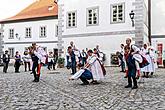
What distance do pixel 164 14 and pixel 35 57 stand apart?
846 inches

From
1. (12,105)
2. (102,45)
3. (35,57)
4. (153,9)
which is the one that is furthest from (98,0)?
(12,105)

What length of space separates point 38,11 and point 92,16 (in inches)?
718

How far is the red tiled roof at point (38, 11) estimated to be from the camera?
44119 millimetres

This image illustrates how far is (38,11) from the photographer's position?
46.4 metres

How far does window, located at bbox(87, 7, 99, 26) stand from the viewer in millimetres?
29531

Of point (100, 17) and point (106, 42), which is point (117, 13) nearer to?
point (100, 17)

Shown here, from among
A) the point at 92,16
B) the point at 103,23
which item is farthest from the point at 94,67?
the point at 92,16

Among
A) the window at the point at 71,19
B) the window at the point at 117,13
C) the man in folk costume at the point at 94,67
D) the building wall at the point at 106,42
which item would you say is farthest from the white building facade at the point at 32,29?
the man in folk costume at the point at 94,67

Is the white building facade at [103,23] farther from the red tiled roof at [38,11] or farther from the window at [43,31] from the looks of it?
the window at [43,31]

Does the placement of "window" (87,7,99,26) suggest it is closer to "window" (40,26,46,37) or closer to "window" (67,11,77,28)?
"window" (67,11,77,28)

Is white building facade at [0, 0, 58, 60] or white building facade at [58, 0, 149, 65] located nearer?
white building facade at [58, 0, 149, 65]

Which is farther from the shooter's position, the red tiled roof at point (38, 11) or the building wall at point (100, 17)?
the red tiled roof at point (38, 11)

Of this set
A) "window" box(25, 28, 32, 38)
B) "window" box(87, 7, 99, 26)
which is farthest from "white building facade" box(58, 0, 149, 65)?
"window" box(25, 28, 32, 38)

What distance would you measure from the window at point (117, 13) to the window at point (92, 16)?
5.30 ft
